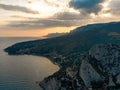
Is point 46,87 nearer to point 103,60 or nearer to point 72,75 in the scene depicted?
point 72,75

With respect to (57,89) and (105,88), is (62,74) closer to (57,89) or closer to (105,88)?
(57,89)

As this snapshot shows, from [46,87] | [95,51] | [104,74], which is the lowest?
[46,87]

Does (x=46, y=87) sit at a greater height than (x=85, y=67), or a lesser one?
lesser

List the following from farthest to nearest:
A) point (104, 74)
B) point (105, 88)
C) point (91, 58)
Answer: point (91, 58) → point (104, 74) → point (105, 88)

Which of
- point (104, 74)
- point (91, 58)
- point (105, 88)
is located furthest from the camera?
point (91, 58)

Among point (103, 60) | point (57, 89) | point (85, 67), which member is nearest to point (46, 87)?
point (57, 89)

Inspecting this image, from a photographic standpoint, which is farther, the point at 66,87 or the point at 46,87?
Answer: the point at 46,87
